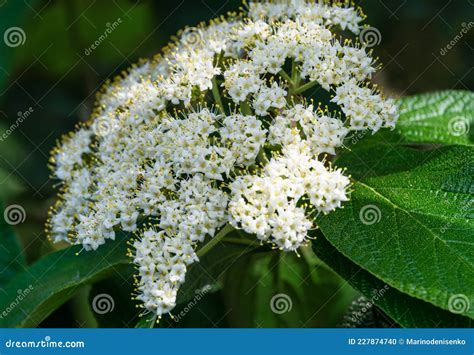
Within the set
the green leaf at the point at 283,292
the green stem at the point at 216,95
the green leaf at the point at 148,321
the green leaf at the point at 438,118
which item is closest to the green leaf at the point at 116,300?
the green leaf at the point at 283,292

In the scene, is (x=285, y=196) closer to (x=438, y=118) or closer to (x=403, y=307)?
(x=403, y=307)

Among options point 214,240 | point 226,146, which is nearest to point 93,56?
point 226,146

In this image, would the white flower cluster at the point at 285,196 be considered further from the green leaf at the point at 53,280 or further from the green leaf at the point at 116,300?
the green leaf at the point at 116,300

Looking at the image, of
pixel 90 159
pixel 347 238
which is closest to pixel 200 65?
pixel 90 159

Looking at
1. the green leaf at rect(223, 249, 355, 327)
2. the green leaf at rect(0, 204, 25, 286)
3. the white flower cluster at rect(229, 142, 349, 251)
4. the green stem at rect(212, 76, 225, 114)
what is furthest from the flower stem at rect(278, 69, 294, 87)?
the green leaf at rect(0, 204, 25, 286)

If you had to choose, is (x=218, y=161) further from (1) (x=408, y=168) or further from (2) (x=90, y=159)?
(2) (x=90, y=159)

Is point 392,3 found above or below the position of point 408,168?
above
